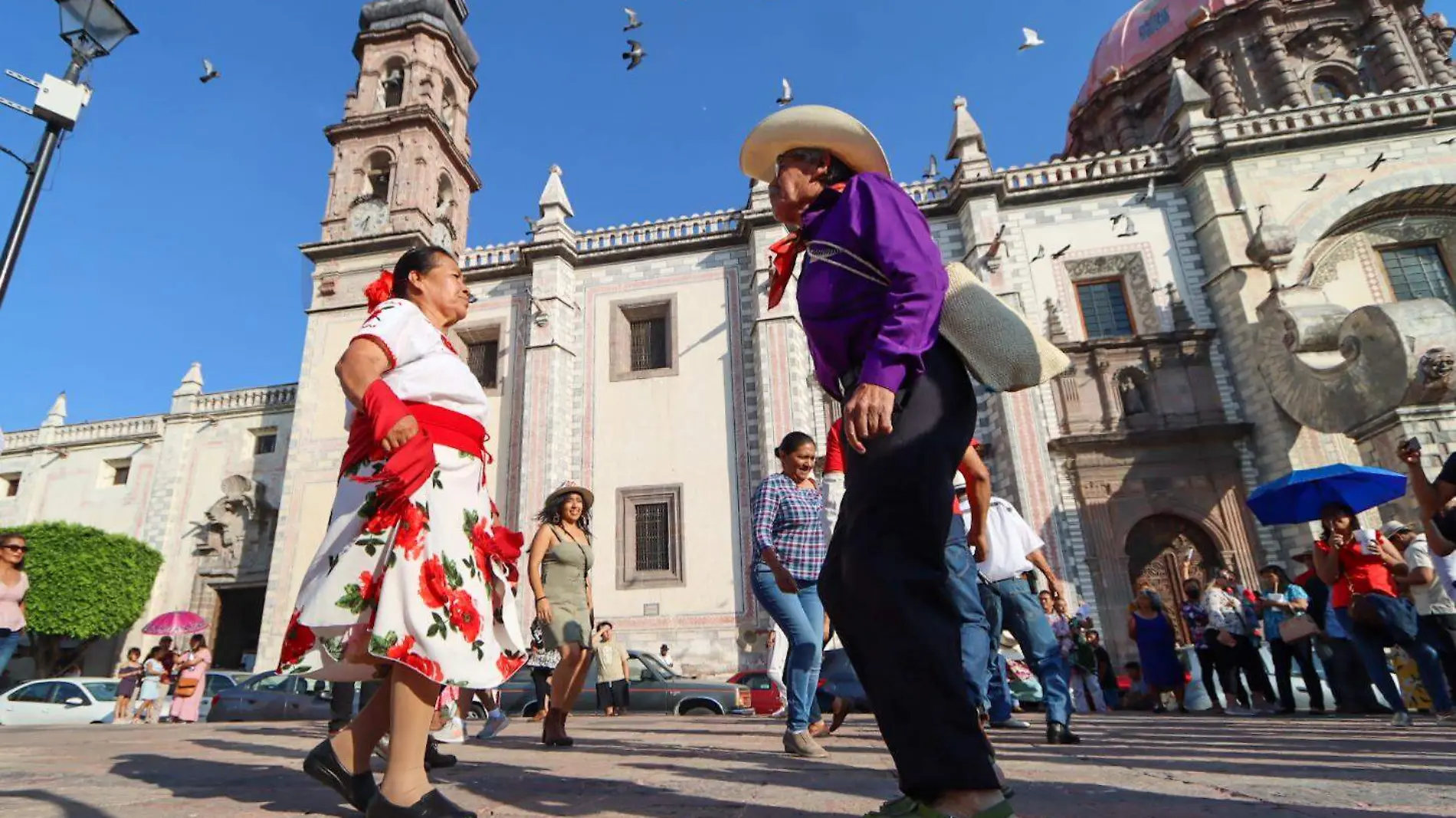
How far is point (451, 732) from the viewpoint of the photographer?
4492 millimetres

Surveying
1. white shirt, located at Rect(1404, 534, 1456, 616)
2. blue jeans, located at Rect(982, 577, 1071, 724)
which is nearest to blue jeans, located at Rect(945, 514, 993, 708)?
blue jeans, located at Rect(982, 577, 1071, 724)

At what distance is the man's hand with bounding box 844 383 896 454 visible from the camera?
1.80m

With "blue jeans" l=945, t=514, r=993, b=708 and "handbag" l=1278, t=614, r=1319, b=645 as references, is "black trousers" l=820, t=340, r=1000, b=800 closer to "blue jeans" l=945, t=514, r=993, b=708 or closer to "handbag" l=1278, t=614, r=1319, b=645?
"blue jeans" l=945, t=514, r=993, b=708

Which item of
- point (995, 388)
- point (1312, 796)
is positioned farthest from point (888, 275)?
point (1312, 796)

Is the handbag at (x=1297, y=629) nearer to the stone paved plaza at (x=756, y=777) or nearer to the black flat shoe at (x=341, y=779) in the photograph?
the stone paved plaza at (x=756, y=777)

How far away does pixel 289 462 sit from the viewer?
17172 mm

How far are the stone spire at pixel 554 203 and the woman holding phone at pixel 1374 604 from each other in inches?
642

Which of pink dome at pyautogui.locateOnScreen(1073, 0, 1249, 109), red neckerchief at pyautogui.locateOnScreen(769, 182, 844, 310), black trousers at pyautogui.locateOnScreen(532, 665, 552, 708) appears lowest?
black trousers at pyautogui.locateOnScreen(532, 665, 552, 708)

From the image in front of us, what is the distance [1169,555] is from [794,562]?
12926 mm

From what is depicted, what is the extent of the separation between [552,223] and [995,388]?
58.2ft

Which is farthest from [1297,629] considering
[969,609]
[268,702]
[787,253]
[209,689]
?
[209,689]

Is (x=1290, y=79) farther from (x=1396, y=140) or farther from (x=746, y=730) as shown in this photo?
(x=746, y=730)

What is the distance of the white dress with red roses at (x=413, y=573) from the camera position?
6.66 feet

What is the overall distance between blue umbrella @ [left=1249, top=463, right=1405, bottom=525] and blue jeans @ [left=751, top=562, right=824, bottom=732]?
716 centimetres
